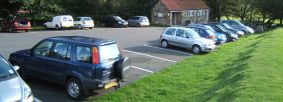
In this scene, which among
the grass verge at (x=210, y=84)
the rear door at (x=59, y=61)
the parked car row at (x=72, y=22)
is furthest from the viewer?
the parked car row at (x=72, y=22)

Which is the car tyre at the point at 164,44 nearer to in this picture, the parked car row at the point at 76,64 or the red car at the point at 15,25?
the parked car row at the point at 76,64

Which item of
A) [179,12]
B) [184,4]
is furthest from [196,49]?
[184,4]

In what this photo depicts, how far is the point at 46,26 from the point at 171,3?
24.9 m

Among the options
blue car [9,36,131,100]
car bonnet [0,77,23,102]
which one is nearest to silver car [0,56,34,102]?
car bonnet [0,77,23,102]

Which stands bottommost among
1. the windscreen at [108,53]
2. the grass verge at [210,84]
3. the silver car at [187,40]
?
the grass verge at [210,84]

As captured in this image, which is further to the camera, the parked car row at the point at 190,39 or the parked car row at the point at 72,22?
the parked car row at the point at 72,22

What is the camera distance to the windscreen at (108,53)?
34.8 feet

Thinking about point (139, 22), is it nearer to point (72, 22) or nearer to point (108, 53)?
point (72, 22)

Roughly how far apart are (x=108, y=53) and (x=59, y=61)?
55.6 inches

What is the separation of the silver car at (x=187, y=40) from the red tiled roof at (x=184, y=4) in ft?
112

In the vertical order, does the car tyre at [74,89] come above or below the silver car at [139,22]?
below

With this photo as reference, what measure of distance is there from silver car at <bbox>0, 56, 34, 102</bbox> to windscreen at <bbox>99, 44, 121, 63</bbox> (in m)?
2.63

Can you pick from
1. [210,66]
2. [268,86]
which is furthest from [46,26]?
[268,86]

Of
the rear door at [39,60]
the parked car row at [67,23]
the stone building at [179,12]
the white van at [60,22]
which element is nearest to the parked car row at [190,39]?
the rear door at [39,60]
